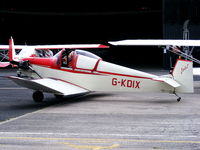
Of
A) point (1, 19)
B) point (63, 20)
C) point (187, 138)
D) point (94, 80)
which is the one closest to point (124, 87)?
point (94, 80)

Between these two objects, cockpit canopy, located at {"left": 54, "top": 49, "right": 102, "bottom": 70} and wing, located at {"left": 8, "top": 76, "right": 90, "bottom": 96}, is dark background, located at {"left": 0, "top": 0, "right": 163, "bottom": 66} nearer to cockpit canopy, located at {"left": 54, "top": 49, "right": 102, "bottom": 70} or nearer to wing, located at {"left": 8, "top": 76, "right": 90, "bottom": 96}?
cockpit canopy, located at {"left": 54, "top": 49, "right": 102, "bottom": 70}

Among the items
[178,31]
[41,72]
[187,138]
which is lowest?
[187,138]

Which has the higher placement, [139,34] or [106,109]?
[139,34]

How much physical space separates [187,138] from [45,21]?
57.4 metres

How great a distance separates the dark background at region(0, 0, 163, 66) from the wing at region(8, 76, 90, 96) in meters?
42.7

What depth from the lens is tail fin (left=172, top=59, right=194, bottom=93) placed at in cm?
1426

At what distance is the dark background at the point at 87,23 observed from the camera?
201 feet

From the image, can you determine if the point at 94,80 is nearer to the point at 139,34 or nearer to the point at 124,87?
the point at 124,87

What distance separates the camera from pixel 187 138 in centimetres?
914

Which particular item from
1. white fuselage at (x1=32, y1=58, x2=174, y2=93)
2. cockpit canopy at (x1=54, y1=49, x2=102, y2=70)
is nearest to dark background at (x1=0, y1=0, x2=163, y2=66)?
cockpit canopy at (x1=54, y1=49, x2=102, y2=70)

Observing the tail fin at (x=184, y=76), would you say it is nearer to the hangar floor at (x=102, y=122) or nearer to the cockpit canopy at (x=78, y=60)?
the hangar floor at (x=102, y=122)

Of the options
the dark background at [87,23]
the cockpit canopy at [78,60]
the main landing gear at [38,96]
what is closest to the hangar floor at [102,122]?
the main landing gear at [38,96]

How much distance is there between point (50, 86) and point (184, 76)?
4.12m

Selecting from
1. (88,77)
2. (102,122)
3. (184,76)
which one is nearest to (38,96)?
(88,77)
